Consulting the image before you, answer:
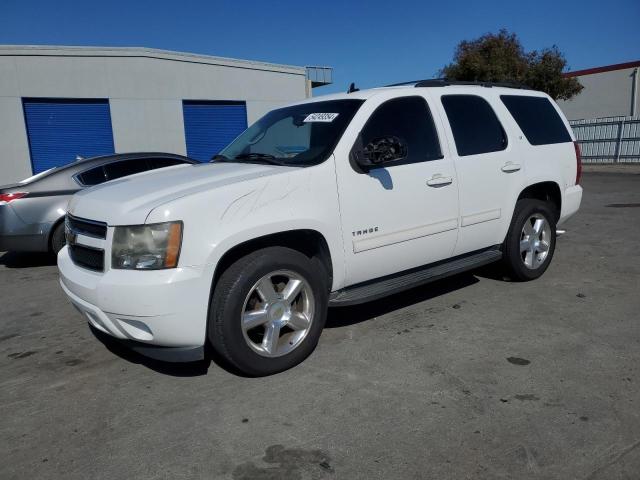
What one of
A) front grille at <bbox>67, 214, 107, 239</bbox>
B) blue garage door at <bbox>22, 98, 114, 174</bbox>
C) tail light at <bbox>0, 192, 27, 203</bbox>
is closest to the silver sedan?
tail light at <bbox>0, 192, 27, 203</bbox>

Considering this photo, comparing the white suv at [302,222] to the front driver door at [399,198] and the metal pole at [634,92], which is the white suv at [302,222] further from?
the metal pole at [634,92]

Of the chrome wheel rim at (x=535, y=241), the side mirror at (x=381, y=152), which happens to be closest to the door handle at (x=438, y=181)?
the side mirror at (x=381, y=152)

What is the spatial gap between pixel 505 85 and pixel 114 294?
427 cm

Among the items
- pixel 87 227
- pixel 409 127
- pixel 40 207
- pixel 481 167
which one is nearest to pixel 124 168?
pixel 40 207

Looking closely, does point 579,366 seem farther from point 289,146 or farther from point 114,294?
point 114,294

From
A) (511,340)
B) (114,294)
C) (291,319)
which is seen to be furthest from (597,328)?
(114,294)

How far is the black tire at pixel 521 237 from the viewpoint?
15.7 ft

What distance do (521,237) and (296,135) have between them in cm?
252

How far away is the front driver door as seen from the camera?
3.49 m

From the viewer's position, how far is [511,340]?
371cm

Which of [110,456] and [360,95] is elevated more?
[360,95]

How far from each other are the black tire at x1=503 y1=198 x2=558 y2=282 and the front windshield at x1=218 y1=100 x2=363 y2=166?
210cm

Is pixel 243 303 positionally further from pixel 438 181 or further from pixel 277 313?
pixel 438 181

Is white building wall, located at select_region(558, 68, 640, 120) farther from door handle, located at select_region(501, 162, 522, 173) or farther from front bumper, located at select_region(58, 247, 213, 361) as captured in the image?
front bumper, located at select_region(58, 247, 213, 361)
